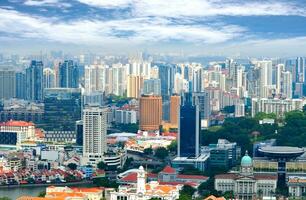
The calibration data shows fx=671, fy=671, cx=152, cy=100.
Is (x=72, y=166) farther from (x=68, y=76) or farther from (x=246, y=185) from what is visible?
(x=68, y=76)

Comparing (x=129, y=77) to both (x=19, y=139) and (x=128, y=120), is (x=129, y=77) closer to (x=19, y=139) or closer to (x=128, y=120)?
(x=128, y=120)

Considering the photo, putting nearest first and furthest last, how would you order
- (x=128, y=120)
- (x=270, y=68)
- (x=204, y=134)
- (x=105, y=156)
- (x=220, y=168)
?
(x=220, y=168), (x=105, y=156), (x=204, y=134), (x=128, y=120), (x=270, y=68)

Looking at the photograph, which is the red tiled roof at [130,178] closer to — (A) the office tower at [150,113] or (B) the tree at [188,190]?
(B) the tree at [188,190]

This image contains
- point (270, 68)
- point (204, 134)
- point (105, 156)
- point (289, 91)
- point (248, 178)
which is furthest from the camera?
point (289, 91)

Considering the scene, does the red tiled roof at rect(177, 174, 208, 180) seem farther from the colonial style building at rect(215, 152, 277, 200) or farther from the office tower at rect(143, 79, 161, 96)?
the office tower at rect(143, 79, 161, 96)

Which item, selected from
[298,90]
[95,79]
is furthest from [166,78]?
[298,90]

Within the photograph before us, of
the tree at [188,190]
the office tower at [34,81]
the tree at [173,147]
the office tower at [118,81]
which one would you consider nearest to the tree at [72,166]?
the tree at [173,147]

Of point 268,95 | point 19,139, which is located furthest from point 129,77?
point 19,139
